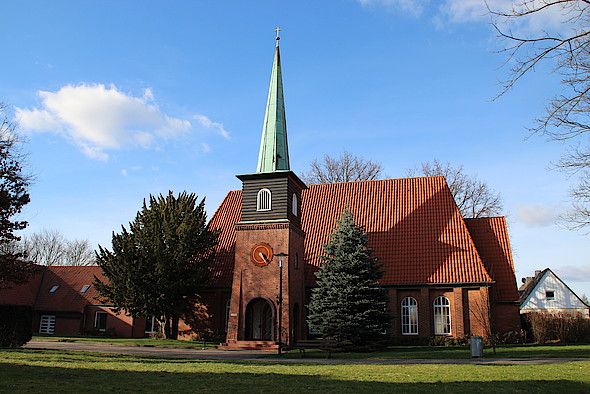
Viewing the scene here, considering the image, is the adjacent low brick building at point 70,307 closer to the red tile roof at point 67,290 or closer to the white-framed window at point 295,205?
the red tile roof at point 67,290

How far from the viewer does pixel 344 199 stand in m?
39.1

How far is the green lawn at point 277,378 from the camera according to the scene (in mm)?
11328

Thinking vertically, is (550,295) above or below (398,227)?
below

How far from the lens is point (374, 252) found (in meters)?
35.0

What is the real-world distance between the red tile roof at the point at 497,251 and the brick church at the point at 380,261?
0.06 metres

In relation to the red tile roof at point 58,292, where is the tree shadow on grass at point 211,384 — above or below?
below

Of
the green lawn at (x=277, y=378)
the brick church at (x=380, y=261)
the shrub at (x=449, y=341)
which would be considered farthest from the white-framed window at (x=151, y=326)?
the green lawn at (x=277, y=378)

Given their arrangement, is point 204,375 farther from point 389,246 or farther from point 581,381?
point 389,246

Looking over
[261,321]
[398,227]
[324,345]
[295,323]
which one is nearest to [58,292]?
[261,321]

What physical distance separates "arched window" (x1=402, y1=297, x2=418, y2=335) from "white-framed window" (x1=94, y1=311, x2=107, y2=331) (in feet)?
75.4

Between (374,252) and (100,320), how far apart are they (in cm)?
2211

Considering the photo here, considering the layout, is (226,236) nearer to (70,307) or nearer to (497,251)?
(70,307)

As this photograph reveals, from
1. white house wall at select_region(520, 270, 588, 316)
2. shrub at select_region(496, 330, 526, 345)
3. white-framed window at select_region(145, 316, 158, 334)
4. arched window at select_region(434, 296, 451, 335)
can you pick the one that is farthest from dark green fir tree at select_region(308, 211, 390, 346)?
white house wall at select_region(520, 270, 588, 316)

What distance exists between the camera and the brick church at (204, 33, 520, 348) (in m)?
31.1
